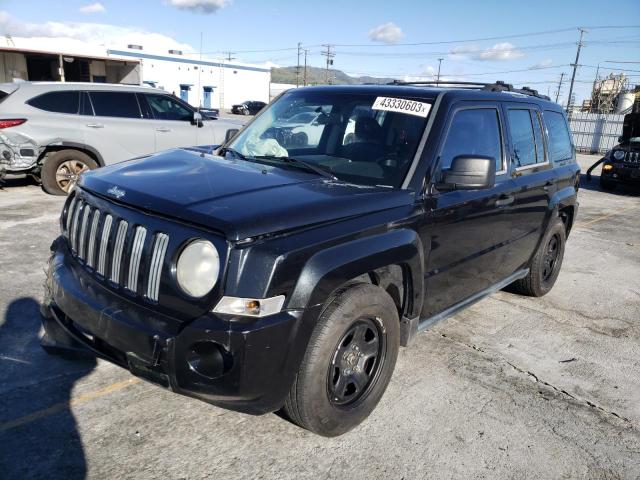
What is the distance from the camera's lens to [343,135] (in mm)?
3674

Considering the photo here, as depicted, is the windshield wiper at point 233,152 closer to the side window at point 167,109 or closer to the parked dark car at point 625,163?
the side window at point 167,109

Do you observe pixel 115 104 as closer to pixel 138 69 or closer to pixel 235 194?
pixel 235 194

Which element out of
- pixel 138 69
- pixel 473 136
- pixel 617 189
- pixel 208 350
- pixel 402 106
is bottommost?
pixel 617 189

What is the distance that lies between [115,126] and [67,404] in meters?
6.98

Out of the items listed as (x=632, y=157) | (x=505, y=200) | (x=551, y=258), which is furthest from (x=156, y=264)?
(x=632, y=157)

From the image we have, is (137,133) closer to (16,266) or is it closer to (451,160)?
(16,266)

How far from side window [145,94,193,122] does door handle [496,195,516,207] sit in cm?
718

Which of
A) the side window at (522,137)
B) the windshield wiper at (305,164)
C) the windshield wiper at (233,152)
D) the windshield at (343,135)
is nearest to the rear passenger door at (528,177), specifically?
the side window at (522,137)

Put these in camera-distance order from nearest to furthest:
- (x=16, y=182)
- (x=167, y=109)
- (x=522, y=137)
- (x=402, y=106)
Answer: (x=402, y=106), (x=522, y=137), (x=167, y=109), (x=16, y=182)

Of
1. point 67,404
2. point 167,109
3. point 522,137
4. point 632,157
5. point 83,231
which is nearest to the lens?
point 83,231

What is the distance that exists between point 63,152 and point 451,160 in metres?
7.34

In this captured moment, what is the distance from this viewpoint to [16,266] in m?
5.25

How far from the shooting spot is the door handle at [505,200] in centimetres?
395

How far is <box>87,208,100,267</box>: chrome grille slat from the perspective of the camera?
2.78 m
